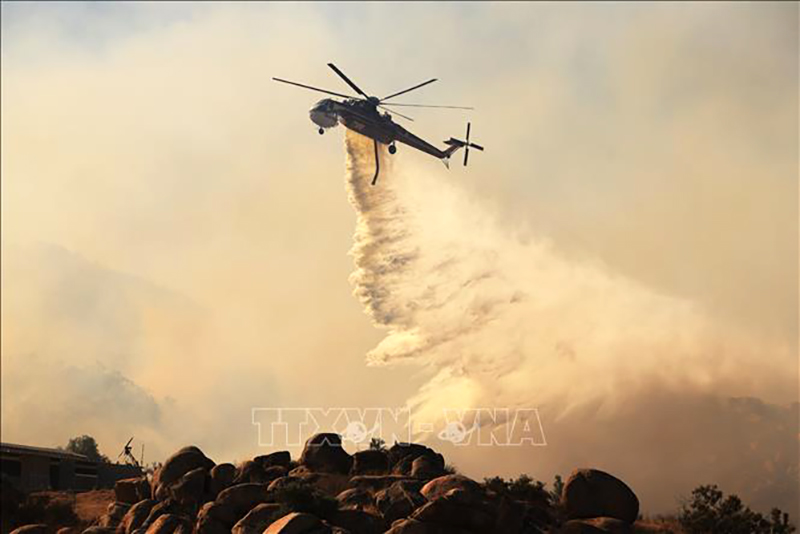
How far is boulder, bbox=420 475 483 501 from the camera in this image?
40.4 meters

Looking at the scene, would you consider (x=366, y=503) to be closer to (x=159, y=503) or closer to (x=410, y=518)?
(x=410, y=518)

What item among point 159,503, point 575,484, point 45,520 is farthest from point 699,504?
point 45,520

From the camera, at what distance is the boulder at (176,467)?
50.2 meters

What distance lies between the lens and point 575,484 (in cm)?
4300

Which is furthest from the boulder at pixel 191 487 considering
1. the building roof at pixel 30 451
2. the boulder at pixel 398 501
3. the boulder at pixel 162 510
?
the building roof at pixel 30 451

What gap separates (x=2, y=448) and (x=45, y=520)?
2287 centimetres

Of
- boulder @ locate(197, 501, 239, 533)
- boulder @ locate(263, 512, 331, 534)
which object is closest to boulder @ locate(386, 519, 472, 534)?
boulder @ locate(263, 512, 331, 534)

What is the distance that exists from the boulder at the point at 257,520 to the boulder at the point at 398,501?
487 cm

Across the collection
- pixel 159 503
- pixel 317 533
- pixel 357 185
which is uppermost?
pixel 357 185

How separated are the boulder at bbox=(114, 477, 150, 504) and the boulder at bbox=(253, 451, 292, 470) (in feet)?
23.2

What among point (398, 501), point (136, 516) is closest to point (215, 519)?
point (136, 516)

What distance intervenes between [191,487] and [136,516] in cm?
321

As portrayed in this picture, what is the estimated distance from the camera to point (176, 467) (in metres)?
50.9

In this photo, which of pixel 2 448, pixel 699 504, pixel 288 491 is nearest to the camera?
pixel 288 491
